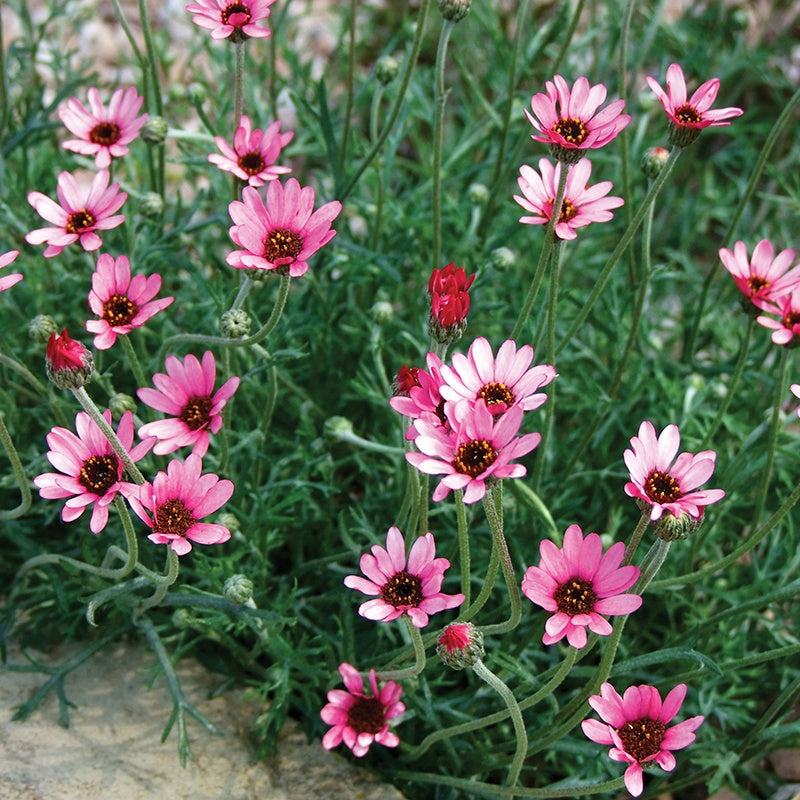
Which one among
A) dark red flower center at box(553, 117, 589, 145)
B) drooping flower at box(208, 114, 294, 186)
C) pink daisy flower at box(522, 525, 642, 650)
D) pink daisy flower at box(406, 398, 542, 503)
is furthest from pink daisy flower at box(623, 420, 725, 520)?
drooping flower at box(208, 114, 294, 186)

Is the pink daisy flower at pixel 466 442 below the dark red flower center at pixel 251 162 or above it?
below

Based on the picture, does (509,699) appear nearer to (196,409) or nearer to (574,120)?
(196,409)

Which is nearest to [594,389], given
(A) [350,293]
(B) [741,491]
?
(B) [741,491]

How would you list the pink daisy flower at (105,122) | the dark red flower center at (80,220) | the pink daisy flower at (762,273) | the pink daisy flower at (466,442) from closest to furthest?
the pink daisy flower at (466,442) → the pink daisy flower at (762,273) → the dark red flower center at (80,220) → the pink daisy flower at (105,122)

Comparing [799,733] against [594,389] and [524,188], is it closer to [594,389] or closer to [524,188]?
[594,389]

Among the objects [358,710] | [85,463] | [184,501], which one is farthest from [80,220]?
[358,710]

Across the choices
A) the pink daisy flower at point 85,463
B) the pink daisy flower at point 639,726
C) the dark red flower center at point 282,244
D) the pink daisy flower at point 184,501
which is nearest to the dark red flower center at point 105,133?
the dark red flower center at point 282,244

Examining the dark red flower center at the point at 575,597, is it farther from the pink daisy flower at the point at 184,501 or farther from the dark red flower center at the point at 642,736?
the pink daisy flower at the point at 184,501

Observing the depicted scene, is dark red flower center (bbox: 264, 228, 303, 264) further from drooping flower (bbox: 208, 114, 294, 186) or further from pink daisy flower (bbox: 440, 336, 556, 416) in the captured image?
pink daisy flower (bbox: 440, 336, 556, 416)
